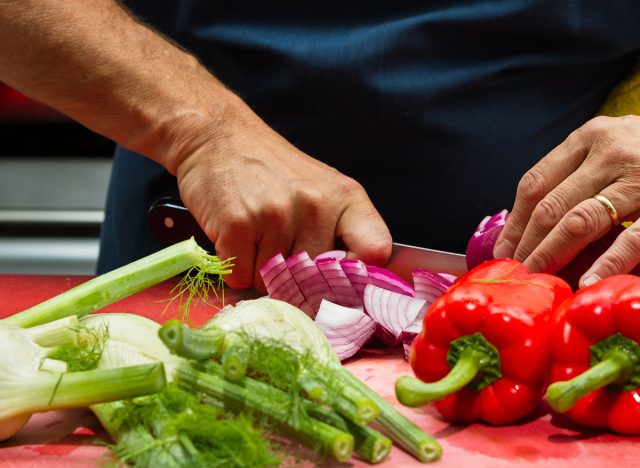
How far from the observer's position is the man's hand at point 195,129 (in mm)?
1814

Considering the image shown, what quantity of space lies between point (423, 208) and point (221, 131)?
50 cm

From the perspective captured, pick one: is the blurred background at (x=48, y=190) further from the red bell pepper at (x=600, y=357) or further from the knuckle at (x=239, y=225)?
the red bell pepper at (x=600, y=357)

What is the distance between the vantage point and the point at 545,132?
2.15 metres

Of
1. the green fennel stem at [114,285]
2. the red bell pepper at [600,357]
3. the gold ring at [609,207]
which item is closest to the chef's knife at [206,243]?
the gold ring at [609,207]

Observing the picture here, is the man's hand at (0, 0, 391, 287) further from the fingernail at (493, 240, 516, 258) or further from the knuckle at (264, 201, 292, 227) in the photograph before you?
the fingernail at (493, 240, 516, 258)

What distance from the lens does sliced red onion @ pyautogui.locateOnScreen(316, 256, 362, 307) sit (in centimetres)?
171

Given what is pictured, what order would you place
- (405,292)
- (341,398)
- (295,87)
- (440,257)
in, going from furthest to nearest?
(295,87), (440,257), (405,292), (341,398)

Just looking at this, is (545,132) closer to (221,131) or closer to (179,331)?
(221,131)

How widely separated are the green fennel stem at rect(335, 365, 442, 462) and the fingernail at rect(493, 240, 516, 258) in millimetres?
640

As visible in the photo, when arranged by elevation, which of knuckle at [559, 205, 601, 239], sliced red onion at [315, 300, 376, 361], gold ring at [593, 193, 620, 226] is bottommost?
sliced red onion at [315, 300, 376, 361]

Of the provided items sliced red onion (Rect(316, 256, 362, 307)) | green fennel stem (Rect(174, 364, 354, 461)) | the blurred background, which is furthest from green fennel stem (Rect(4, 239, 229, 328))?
the blurred background

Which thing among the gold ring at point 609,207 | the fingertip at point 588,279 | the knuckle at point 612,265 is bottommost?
the fingertip at point 588,279

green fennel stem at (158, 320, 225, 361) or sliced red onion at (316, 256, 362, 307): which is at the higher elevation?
green fennel stem at (158, 320, 225, 361)

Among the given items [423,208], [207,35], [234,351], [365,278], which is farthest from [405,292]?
[207,35]
